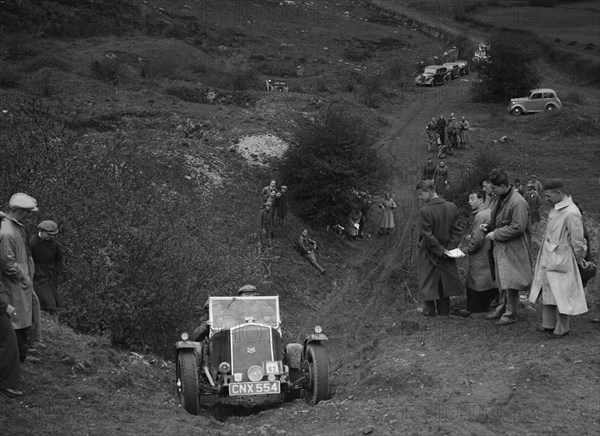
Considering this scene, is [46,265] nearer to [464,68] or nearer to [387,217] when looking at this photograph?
[387,217]

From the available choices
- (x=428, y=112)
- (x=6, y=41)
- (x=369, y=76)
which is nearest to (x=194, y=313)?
(x=428, y=112)

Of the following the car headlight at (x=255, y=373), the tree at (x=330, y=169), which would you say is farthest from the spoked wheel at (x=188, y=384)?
the tree at (x=330, y=169)

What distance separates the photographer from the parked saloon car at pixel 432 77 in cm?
5519

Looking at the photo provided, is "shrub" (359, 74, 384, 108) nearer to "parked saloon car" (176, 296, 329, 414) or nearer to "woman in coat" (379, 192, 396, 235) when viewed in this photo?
"woman in coat" (379, 192, 396, 235)

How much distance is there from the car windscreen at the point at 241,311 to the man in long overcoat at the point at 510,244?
3019 millimetres

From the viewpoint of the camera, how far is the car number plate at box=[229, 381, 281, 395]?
10.2 meters

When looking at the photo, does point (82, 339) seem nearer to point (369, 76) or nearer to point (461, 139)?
point (461, 139)

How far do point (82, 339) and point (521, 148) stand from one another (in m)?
30.3

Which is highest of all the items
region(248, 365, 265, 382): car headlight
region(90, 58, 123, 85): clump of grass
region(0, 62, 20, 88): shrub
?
region(248, 365, 265, 382): car headlight

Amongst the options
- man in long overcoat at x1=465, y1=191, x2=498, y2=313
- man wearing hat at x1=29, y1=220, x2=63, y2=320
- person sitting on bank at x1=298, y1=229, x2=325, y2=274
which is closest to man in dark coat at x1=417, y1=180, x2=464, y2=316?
man in long overcoat at x1=465, y1=191, x2=498, y2=313

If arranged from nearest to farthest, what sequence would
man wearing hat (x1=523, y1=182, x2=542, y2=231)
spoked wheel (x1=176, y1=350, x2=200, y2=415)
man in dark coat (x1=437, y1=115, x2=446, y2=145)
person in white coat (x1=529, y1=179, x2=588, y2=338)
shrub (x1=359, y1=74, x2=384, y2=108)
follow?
spoked wheel (x1=176, y1=350, x2=200, y2=415), person in white coat (x1=529, y1=179, x2=588, y2=338), man wearing hat (x1=523, y1=182, x2=542, y2=231), man in dark coat (x1=437, y1=115, x2=446, y2=145), shrub (x1=359, y1=74, x2=384, y2=108)

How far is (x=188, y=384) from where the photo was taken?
9.94m

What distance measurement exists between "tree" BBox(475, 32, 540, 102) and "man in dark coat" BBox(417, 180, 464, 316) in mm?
38584

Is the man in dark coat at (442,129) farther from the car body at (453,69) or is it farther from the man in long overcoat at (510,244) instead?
the man in long overcoat at (510,244)
